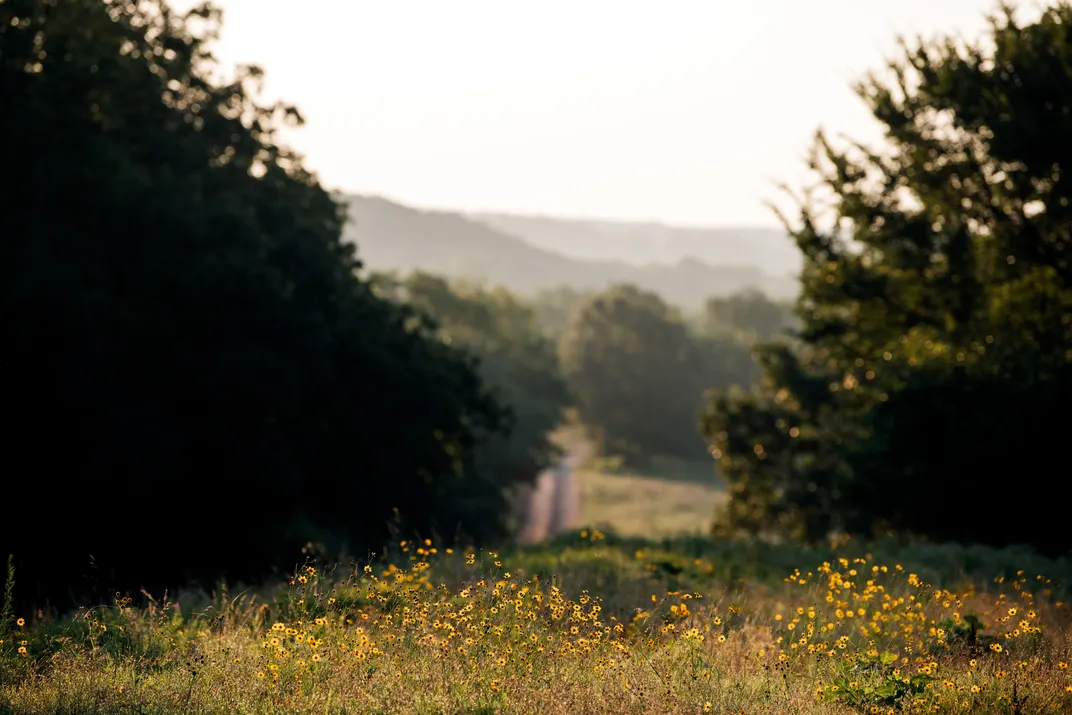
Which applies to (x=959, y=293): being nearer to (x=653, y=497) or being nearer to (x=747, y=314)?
(x=653, y=497)

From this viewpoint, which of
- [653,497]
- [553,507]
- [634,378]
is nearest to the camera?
[553,507]

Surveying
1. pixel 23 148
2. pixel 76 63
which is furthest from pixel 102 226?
pixel 76 63

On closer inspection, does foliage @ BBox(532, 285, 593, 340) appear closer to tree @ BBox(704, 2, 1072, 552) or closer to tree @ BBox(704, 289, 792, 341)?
tree @ BBox(704, 289, 792, 341)

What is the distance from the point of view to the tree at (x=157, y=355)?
18.6m

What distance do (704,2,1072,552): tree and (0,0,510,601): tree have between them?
10248 mm

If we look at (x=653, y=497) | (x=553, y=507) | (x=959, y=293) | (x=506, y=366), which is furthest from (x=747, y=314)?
(x=959, y=293)

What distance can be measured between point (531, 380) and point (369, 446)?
1883 inches

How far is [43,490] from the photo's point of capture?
18.6 metres

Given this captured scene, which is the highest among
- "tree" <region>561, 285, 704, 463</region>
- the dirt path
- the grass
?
"tree" <region>561, 285, 704, 463</region>

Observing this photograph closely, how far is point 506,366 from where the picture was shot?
73.9 metres

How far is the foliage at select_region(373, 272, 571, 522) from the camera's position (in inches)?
2446

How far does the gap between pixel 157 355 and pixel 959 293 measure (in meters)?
18.6

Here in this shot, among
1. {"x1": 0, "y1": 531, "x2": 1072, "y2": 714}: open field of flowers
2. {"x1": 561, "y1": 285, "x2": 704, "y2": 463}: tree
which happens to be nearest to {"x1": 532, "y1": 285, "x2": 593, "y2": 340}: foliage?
{"x1": 561, "y1": 285, "x2": 704, "y2": 463}: tree

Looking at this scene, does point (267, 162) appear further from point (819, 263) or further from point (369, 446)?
point (819, 263)
